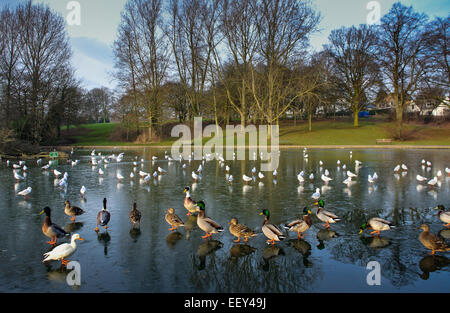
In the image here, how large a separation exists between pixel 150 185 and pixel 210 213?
19.9ft

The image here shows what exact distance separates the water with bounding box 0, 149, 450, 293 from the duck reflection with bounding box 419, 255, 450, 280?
0.02 metres

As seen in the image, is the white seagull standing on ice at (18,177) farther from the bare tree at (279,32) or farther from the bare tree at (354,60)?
the bare tree at (354,60)

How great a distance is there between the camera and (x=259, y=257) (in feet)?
22.4

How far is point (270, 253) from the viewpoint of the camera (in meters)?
7.04

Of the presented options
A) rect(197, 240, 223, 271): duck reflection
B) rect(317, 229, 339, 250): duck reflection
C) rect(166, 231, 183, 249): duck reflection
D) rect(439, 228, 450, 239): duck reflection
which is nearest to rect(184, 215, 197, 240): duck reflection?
rect(166, 231, 183, 249): duck reflection

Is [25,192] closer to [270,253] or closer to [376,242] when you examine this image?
[270,253]

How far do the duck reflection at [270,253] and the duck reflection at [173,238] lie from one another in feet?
6.50

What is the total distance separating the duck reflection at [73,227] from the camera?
8.73 m

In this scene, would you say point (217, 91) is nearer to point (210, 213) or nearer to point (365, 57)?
point (365, 57)

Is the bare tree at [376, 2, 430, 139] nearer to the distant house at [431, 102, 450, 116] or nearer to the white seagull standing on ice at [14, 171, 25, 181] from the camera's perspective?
the distant house at [431, 102, 450, 116]

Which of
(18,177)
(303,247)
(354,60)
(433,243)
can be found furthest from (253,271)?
(354,60)

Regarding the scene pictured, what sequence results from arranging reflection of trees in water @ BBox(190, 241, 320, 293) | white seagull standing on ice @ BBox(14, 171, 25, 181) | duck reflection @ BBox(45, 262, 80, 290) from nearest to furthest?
reflection of trees in water @ BBox(190, 241, 320, 293)
duck reflection @ BBox(45, 262, 80, 290)
white seagull standing on ice @ BBox(14, 171, 25, 181)

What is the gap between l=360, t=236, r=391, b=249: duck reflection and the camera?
24.2 ft
